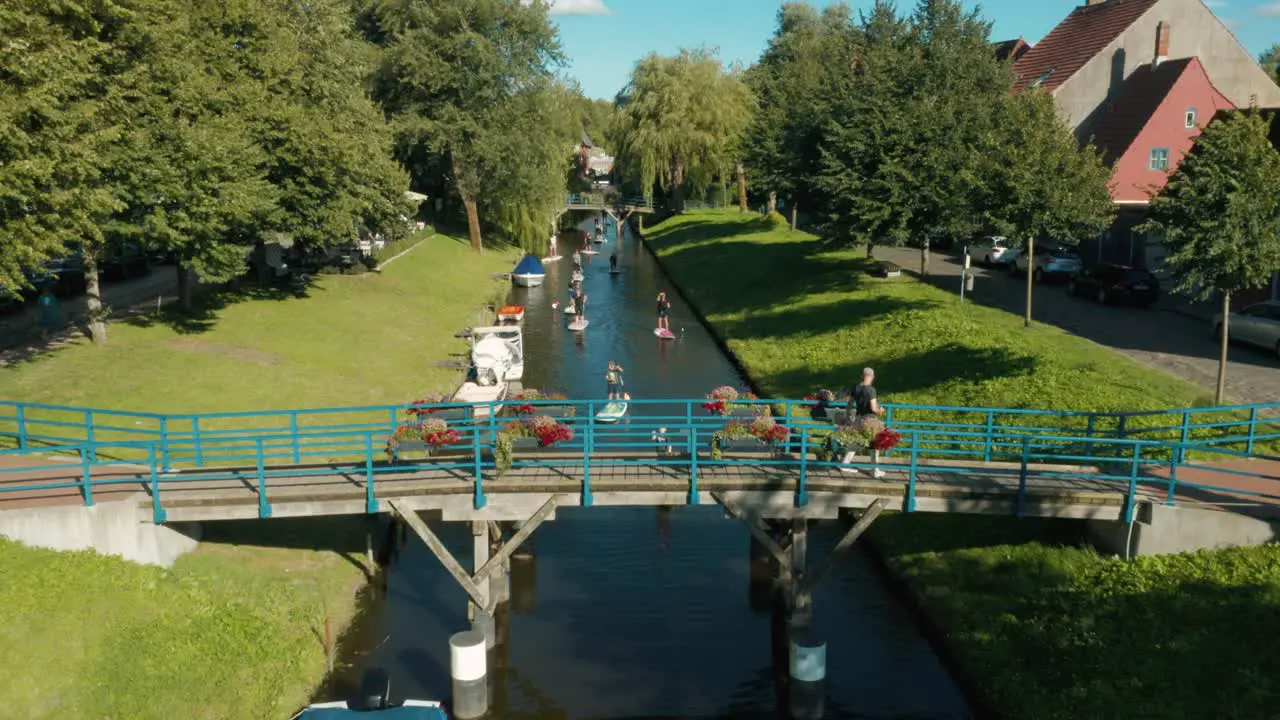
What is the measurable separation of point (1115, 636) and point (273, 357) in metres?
27.1

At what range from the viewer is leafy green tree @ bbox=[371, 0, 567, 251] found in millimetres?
59531

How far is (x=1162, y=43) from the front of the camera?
56.5 meters

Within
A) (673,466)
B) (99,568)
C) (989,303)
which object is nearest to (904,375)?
(989,303)

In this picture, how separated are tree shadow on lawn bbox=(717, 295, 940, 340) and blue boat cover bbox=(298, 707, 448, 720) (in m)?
27.4

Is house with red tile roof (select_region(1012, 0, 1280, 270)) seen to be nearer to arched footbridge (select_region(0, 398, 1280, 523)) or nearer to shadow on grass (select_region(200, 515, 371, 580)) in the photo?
arched footbridge (select_region(0, 398, 1280, 523))

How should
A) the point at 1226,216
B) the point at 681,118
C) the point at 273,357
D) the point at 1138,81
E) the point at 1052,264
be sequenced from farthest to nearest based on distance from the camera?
1. the point at 681,118
2. the point at 1138,81
3. the point at 1052,264
4. the point at 273,357
5. the point at 1226,216

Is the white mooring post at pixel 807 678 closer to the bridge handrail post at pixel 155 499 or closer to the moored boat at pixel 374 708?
the moored boat at pixel 374 708

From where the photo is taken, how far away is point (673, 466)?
61.3ft

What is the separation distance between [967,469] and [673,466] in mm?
5653

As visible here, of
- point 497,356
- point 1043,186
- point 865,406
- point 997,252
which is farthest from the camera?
point 997,252

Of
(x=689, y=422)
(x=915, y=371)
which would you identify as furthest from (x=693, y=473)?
(x=915, y=371)

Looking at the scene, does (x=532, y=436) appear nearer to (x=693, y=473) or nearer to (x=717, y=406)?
(x=693, y=473)

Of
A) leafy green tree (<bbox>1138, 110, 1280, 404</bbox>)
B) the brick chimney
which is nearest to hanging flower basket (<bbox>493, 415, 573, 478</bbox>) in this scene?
leafy green tree (<bbox>1138, 110, 1280, 404</bbox>)

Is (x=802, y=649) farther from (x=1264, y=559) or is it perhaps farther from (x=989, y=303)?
(x=989, y=303)
